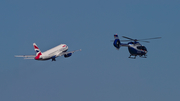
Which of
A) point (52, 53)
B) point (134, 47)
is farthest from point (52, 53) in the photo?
point (134, 47)

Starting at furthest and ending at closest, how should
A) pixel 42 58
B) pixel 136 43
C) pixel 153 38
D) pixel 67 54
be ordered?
pixel 67 54
pixel 42 58
pixel 136 43
pixel 153 38

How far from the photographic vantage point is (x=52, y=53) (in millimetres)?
169000

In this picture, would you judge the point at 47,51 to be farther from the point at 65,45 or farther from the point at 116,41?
the point at 116,41

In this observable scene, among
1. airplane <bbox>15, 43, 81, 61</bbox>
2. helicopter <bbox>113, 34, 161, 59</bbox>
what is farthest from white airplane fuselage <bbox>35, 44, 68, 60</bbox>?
helicopter <bbox>113, 34, 161, 59</bbox>

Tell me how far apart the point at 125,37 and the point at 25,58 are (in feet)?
158

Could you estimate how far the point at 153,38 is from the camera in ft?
456

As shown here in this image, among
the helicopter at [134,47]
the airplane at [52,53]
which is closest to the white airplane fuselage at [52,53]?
the airplane at [52,53]

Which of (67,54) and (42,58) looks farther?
(67,54)

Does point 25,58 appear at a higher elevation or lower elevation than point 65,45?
lower

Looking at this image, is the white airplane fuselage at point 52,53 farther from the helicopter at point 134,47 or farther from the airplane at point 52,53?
the helicopter at point 134,47

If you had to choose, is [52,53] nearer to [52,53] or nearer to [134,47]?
[52,53]

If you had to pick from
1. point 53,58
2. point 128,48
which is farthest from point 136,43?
point 53,58

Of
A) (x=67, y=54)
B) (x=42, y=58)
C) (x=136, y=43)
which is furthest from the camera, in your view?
(x=67, y=54)

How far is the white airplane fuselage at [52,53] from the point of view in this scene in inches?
6368
